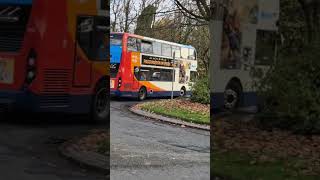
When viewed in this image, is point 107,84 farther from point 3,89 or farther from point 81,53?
point 3,89

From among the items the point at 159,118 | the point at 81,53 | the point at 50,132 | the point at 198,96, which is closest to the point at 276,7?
the point at 198,96

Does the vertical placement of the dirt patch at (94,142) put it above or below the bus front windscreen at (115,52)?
below

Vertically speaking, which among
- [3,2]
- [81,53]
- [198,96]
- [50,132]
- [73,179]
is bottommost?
[73,179]

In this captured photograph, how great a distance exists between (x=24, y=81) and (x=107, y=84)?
1.14 ft

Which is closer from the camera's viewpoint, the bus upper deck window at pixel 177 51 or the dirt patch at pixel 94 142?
the bus upper deck window at pixel 177 51

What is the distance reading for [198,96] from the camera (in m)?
2.41

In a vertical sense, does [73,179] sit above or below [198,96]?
below

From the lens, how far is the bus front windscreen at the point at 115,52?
2326 millimetres

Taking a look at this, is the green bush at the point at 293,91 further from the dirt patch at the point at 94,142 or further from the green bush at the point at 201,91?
the dirt patch at the point at 94,142

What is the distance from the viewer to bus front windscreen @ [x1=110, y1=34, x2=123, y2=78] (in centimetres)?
233

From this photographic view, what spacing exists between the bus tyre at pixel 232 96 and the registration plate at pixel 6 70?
0.92 meters

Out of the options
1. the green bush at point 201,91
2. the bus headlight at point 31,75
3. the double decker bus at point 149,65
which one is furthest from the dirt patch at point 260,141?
the bus headlight at point 31,75

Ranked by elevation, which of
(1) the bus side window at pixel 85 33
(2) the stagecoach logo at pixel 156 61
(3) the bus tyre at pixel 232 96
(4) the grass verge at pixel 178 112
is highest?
(1) the bus side window at pixel 85 33

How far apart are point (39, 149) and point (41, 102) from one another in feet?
0.75
